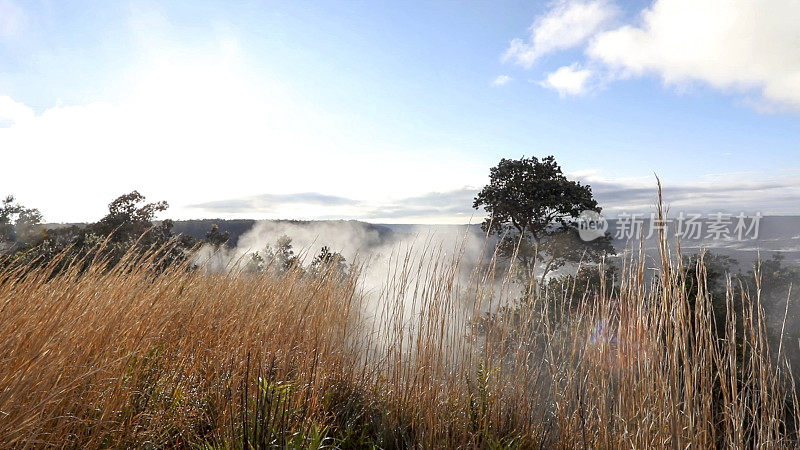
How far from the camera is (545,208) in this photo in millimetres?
7457

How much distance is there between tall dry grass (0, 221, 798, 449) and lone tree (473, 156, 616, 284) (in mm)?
4692

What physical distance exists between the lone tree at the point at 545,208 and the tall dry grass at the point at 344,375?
4692 mm

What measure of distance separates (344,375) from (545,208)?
5581 mm

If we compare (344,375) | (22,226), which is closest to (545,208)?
(344,375)

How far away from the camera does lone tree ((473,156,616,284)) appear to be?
7.30 meters

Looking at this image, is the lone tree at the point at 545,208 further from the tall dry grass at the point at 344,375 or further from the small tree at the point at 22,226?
the small tree at the point at 22,226

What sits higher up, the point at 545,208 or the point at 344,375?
the point at 545,208

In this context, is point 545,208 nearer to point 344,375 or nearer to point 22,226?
point 344,375

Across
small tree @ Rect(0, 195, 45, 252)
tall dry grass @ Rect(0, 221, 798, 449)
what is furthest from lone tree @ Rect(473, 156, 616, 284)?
small tree @ Rect(0, 195, 45, 252)

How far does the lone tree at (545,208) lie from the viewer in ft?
24.0

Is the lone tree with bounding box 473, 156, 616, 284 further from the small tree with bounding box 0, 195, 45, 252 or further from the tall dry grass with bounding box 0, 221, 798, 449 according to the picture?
the small tree with bounding box 0, 195, 45, 252

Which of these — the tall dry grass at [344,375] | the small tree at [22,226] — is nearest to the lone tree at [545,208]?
the tall dry grass at [344,375]

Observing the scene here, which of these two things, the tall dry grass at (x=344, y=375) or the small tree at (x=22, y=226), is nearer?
the tall dry grass at (x=344, y=375)

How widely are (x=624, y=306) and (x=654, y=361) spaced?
2.38 ft
